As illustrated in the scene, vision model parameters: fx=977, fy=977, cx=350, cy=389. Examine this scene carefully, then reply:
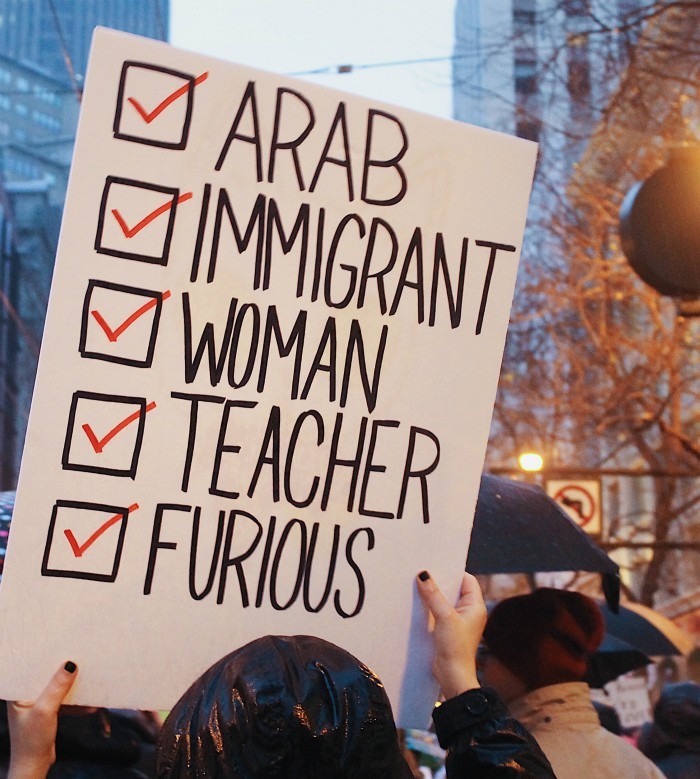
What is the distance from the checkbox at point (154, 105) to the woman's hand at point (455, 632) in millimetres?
877

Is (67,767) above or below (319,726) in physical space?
below

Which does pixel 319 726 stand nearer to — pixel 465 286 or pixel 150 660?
pixel 150 660

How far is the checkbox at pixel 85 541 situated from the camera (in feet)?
5.13

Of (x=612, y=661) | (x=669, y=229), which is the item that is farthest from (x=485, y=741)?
(x=669, y=229)

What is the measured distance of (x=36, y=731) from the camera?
4.72 feet

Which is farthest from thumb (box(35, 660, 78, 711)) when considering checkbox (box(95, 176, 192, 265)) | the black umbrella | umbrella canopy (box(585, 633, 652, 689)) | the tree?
the tree

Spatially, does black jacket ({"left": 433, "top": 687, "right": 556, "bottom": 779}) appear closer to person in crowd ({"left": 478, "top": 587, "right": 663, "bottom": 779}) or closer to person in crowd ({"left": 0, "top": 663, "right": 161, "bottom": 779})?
person in crowd ({"left": 478, "top": 587, "right": 663, "bottom": 779})

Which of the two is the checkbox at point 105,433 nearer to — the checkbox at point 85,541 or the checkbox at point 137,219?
the checkbox at point 85,541

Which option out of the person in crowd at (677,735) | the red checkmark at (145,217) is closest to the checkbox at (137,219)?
the red checkmark at (145,217)

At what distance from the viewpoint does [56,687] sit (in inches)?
58.9

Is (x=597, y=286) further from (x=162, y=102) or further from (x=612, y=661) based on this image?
(x=162, y=102)

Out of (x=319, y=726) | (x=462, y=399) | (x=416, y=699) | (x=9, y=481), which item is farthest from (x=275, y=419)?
(x=9, y=481)

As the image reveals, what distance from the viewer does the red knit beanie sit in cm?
228

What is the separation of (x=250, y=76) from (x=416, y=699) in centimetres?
113
